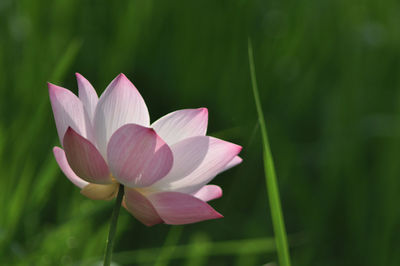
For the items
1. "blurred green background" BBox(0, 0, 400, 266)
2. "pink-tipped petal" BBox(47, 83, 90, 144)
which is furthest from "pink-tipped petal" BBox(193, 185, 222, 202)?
"blurred green background" BBox(0, 0, 400, 266)

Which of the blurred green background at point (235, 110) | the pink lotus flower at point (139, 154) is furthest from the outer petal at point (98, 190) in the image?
the blurred green background at point (235, 110)

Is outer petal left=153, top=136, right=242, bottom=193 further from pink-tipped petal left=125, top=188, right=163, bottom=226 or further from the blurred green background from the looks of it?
the blurred green background

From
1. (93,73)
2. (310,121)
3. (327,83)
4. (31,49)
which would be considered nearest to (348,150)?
(310,121)

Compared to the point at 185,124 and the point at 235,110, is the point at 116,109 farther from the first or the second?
the point at 235,110

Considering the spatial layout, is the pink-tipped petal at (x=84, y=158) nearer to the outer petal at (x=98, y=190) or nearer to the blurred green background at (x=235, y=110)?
the outer petal at (x=98, y=190)

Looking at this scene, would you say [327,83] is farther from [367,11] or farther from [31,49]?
[31,49]

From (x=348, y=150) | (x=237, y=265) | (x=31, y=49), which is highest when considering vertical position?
(x=31, y=49)
